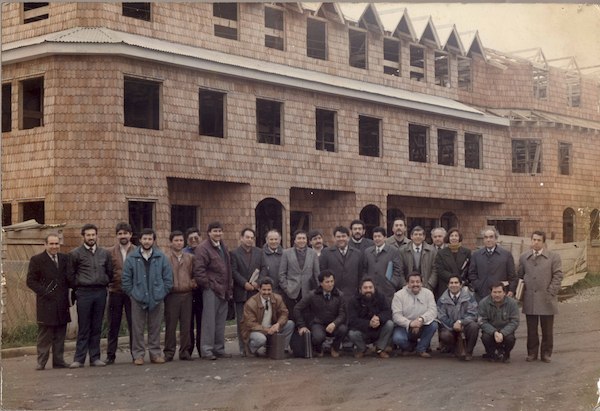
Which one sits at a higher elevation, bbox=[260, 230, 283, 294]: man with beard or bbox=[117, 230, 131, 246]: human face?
bbox=[117, 230, 131, 246]: human face

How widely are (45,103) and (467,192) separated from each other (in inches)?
232

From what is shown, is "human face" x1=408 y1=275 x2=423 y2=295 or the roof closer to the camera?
"human face" x1=408 y1=275 x2=423 y2=295

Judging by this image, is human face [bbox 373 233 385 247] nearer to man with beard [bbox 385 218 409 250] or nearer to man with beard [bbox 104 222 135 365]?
man with beard [bbox 385 218 409 250]

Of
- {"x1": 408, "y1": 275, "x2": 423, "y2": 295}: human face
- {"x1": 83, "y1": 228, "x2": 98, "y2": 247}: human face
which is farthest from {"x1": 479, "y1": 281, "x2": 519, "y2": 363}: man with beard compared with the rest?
{"x1": 83, "y1": 228, "x2": 98, "y2": 247}: human face

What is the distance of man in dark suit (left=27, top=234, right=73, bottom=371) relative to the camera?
29.2 ft

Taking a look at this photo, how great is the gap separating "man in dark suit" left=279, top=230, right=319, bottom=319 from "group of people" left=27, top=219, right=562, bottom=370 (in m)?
0.01

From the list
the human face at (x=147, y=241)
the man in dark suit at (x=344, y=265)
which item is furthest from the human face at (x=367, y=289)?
the human face at (x=147, y=241)

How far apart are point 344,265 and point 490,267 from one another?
1.83 metres

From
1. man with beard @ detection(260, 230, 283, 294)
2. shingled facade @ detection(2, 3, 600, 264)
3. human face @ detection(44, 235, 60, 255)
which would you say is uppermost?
shingled facade @ detection(2, 3, 600, 264)

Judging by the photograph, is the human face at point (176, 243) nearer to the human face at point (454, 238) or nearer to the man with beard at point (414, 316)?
the man with beard at point (414, 316)

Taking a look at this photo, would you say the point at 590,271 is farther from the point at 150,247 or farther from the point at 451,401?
the point at 150,247

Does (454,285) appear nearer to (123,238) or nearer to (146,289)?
(146,289)

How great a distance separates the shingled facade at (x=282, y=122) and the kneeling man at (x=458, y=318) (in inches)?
52.7

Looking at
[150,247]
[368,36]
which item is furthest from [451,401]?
[368,36]
